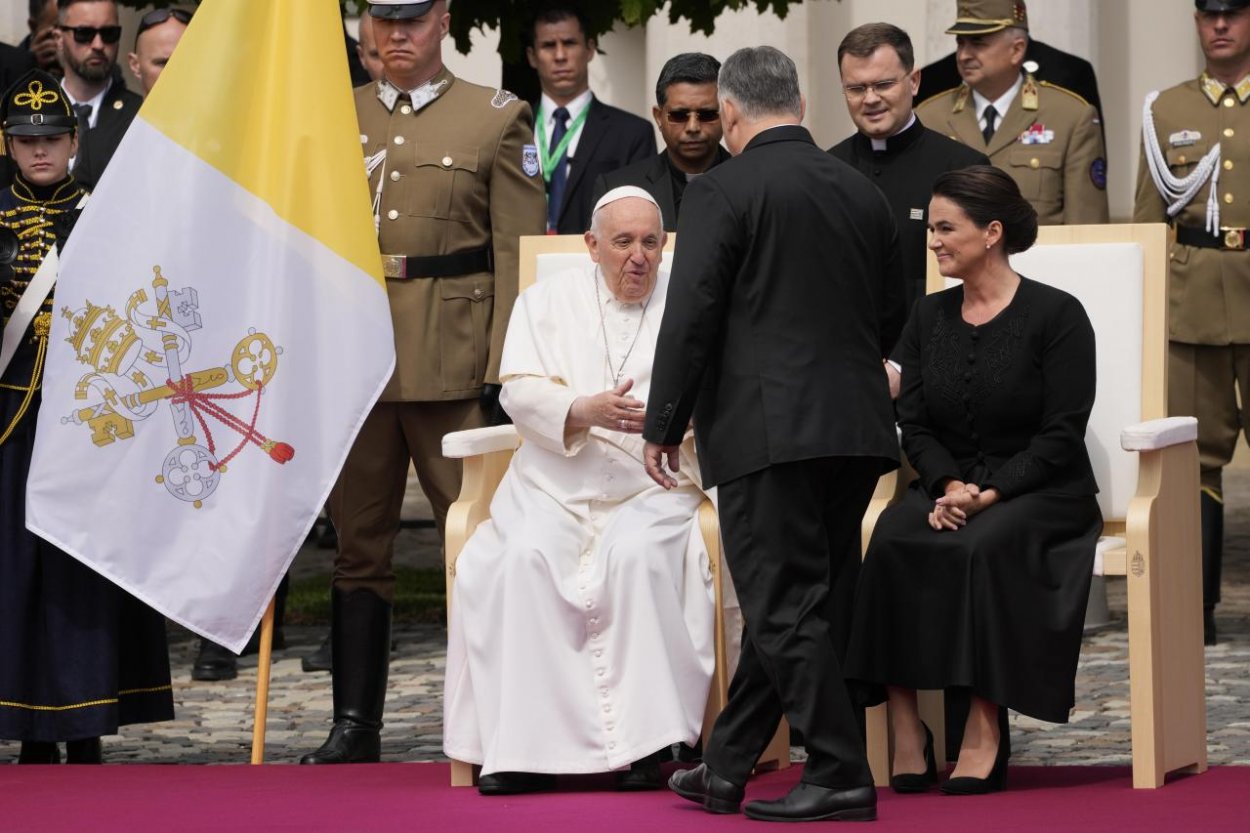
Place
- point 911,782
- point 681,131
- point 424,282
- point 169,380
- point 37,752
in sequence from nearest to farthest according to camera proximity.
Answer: point 911,782
point 169,380
point 37,752
point 424,282
point 681,131

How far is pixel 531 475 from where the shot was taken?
626 cm

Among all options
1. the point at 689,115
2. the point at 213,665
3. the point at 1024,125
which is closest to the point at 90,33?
the point at 213,665

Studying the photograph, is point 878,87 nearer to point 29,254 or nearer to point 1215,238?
point 1215,238

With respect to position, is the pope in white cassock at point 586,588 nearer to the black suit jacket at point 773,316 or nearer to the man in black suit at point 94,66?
the black suit jacket at point 773,316

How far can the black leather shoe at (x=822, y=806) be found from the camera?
5.25m

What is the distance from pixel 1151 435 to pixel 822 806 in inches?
51.3

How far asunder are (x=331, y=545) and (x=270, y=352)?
563cm

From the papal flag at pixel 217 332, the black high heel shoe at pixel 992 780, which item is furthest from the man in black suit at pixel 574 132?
the black high heel shoe at pixel 992 780

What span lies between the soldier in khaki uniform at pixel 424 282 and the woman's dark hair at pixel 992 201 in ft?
4.56

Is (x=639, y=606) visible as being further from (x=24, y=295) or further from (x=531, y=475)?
(x=24, y=295)

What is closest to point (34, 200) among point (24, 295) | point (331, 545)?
point (24, 295)

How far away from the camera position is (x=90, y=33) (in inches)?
343

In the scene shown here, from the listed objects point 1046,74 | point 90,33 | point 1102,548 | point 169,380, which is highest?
point 90,33

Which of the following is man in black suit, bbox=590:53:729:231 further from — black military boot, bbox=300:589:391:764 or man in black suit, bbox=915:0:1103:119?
man in black suit, bbox=915:0:1103:119
